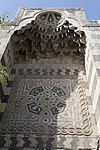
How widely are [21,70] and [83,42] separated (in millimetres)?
1377

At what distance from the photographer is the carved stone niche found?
582 centimetres

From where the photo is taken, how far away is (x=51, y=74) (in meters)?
5.37

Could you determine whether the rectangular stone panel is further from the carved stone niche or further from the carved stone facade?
the carved stone niche

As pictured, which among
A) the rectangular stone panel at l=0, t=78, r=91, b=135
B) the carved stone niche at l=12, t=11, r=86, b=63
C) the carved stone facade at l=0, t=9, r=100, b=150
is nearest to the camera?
the carved stone facade at l=0, t=9, r=100, b=150

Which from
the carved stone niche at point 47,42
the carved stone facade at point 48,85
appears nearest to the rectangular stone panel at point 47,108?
the carved stone facade at point 48,85

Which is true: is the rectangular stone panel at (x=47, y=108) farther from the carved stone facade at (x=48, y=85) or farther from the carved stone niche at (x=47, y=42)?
the carved stone niche at (x=47, y=42)

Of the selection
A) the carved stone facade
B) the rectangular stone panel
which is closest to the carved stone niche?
the carved stone facade

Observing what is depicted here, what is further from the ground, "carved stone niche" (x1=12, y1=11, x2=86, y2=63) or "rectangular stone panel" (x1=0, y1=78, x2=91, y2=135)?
"carved stone niche" (x1=12, y1=11, x2=86, y2=63)

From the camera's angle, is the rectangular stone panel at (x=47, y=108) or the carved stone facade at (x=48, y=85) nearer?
the carved stone facade at (x=48, y=85)

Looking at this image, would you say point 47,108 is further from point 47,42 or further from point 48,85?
point 47,42

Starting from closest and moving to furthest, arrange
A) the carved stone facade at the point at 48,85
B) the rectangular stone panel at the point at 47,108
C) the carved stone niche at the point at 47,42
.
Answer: the carved stone facade at the point at 48,85 → the rectangular stone panel at the point at 47,108 → the carved stone niche at the point at 47,42

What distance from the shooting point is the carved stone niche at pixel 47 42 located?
5.82m

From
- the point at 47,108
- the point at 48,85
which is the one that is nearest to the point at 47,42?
the point at 48,85

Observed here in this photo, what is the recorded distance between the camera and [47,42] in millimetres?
5980
